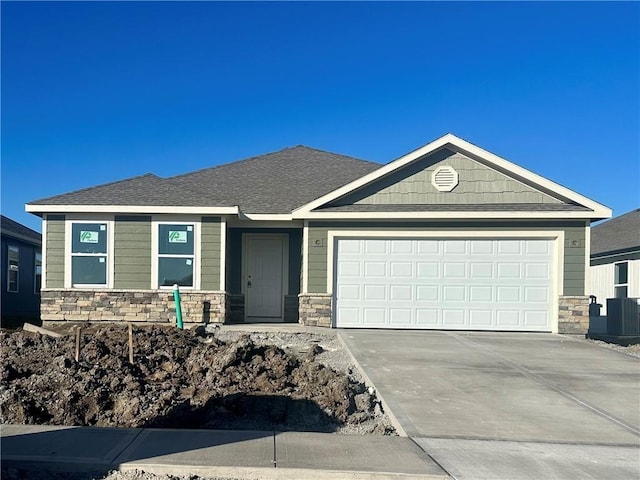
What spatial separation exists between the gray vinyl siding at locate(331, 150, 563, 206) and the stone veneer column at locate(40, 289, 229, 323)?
13.1ft

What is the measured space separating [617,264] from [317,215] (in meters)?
12.5

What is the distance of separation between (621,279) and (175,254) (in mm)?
15433

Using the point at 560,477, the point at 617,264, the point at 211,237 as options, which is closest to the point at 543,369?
the point at 560,477

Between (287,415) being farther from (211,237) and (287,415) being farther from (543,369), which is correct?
(211,237)

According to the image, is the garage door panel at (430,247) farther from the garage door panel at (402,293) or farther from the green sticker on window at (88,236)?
the green sticker on window at (88,236)

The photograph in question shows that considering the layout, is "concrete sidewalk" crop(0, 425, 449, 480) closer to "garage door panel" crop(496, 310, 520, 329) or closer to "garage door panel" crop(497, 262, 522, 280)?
"garage door panel" crop(496, 310, 520, 329)

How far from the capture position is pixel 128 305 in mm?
12672

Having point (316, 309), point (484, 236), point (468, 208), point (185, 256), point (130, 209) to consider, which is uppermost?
point (468, 208)

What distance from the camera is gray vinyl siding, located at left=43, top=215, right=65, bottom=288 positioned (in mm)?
12750

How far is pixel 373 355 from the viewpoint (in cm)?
905

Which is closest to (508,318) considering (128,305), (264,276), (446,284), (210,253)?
(446,284)

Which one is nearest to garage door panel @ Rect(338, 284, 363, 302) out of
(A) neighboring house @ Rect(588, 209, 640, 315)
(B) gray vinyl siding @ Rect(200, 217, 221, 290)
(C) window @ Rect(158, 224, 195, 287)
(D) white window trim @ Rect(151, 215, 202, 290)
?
(B) gray vinyl siding @ Rect(200, 217, 221, 290)

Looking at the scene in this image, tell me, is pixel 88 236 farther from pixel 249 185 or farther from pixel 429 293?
pixel 429 293

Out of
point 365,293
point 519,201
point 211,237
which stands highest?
point 519,201
